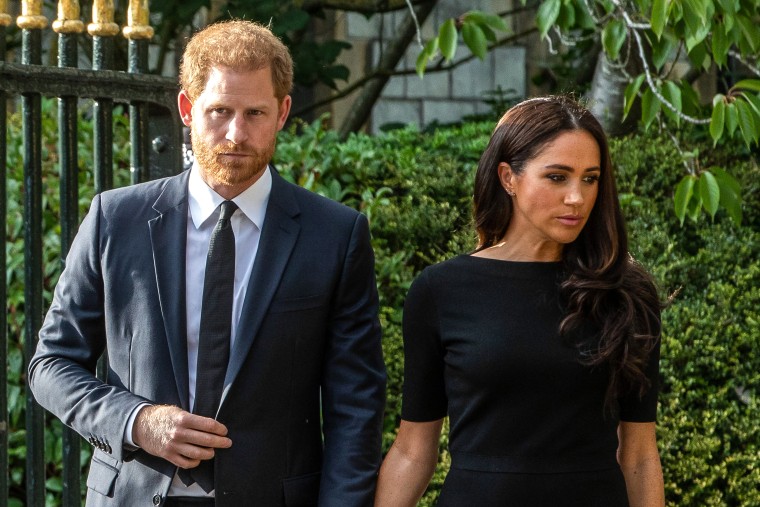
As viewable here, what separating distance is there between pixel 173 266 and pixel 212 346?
0.22 meters

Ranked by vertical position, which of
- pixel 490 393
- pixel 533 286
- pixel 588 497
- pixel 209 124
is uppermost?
pixel 209 124

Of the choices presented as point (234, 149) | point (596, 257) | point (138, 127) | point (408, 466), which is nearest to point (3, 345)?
point (138, 127)

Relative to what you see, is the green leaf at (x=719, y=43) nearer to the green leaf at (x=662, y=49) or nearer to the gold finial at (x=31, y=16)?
the green leaf at (x=662, y=49)

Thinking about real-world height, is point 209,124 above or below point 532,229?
above

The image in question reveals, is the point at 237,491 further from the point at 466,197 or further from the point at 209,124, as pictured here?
the point at 466,197

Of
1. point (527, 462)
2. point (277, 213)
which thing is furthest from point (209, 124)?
point (527, 462)

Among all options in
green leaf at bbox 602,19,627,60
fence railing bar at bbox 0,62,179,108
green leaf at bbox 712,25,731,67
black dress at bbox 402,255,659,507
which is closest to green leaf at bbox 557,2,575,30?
green leaf at bbox 602,19,627,60

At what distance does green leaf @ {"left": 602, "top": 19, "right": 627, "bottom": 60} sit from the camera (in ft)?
16.1

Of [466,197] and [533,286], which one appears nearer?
[533,286]

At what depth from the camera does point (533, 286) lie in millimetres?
3072

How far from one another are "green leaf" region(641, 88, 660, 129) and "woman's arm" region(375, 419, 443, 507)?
86.5 inches

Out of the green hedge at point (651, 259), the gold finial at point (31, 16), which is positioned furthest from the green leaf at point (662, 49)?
Result: the gold finial at point (31, 16)

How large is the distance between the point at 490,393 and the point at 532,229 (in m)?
0.45

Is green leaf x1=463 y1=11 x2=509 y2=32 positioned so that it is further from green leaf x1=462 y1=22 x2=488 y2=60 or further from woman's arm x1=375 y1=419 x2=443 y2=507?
woman's arm x1=375 y1=419 x2=443 y2=507
